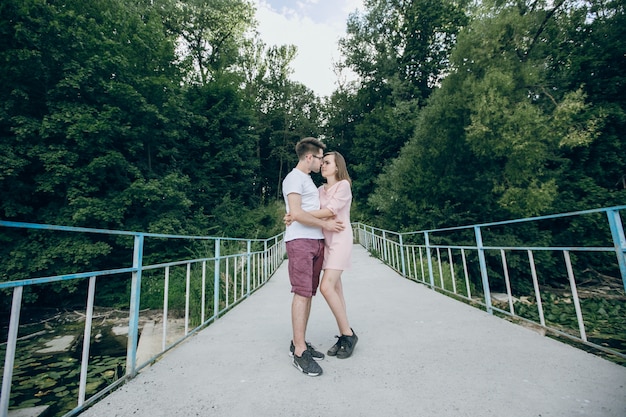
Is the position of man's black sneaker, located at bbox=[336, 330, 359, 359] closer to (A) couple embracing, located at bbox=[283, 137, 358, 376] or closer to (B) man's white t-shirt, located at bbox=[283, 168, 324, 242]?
(A) couple embracing, located at bbox=[283, 137, 358, 376]

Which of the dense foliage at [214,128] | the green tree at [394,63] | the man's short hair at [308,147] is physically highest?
the green tree at [394,63]

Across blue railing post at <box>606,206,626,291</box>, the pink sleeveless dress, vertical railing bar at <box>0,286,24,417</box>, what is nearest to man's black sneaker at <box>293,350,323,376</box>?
the pink sleeveless dress

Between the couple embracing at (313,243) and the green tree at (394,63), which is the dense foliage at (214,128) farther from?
the couple embracing at (313,243)

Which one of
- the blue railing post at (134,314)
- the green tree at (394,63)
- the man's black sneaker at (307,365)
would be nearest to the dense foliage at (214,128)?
the green tree at (394,63)

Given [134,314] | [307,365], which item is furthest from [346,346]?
[134,314]

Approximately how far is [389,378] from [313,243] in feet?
3.02

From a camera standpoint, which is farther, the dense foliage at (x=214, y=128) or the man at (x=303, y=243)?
the dense foliage at (x=214, y=128)

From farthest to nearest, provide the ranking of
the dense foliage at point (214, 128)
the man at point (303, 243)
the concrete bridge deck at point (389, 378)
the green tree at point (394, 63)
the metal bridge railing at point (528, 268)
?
the green tree at point (394, 63) → the dense foliage at point (214, 128) → the metal bridge railing at point (528, 268) → the man at point (303, 243) → the concrete bridge deck at point (389, 378)

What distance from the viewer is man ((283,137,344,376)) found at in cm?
191

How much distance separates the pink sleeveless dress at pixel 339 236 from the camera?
2.09m

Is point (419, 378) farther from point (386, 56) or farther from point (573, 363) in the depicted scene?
point (386, 56)

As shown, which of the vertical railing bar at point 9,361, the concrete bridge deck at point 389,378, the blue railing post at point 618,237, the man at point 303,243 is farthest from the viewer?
the man at point 303,243

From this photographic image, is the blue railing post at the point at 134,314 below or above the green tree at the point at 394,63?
below

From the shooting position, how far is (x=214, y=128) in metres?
15.2
